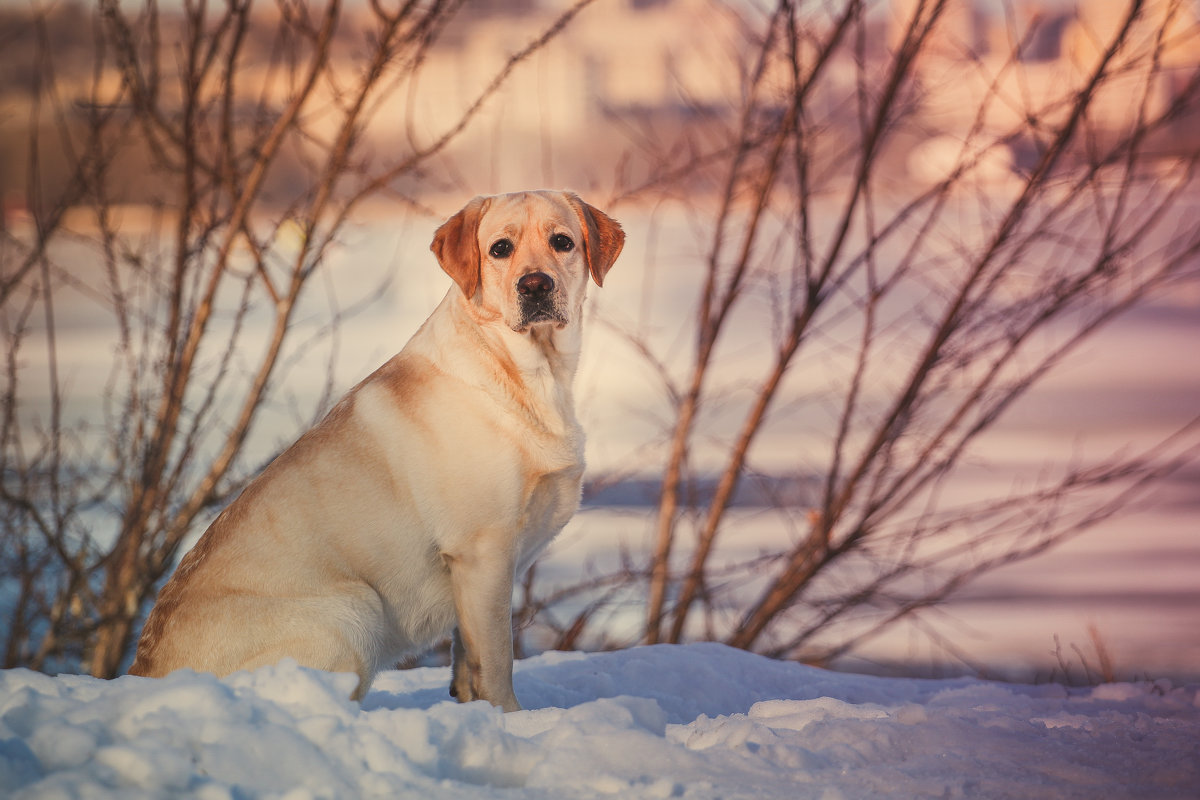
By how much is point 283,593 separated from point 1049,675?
381 cm

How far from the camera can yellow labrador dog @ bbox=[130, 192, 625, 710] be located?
9.68ft

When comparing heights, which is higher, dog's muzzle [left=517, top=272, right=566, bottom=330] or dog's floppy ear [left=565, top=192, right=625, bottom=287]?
dog's floppy ear [left=565, top=192, right=625, bottom=287]

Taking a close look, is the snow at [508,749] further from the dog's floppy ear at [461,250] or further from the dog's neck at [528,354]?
the dog's floppy ear at [461,250]

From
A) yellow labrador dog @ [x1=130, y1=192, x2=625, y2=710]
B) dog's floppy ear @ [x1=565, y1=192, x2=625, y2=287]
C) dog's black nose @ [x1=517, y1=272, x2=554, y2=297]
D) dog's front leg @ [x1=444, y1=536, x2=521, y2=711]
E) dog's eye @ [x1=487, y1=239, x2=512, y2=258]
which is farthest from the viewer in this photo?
dog's floppy ear @ [x1=565, y1=192, x2=625, y2=287]

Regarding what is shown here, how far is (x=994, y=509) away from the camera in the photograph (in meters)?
4.96

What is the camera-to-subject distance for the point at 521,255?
10.9 ft

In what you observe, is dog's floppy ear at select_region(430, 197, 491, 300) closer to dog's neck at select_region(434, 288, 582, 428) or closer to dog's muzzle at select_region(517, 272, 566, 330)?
dog's neck at select_region(434, 288, 582, 428)

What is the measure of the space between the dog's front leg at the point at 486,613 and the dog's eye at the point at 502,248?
974 millimetres

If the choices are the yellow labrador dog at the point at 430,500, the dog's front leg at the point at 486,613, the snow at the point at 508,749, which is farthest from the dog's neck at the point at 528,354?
the snow at the point at 508,749

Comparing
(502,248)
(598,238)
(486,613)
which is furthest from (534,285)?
(486,613)

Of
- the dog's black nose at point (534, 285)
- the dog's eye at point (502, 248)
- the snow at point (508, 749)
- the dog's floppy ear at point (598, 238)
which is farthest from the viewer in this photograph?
the dog's floppy ear at point (598, 238)

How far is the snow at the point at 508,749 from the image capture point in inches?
81.3

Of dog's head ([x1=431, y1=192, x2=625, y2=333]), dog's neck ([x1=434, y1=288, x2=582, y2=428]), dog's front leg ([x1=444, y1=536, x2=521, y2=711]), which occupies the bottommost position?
dog's front leg ([x1=444, y1=536, x2=521, y2=711])

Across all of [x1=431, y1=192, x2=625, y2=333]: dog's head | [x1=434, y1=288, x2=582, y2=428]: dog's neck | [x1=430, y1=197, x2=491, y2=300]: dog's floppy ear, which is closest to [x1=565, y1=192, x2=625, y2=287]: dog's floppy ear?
[x1=431, y1=192, x2=625, y2=333]: dog's head
